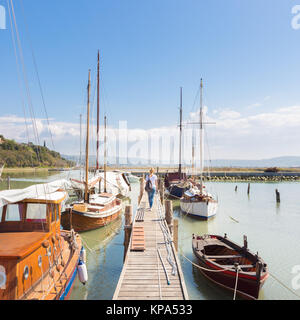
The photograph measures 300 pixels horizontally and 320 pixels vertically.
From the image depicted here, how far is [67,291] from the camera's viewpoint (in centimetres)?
880

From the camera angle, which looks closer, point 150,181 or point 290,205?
point 150,181

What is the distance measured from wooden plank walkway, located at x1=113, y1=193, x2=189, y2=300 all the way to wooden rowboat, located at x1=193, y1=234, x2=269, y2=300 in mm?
1776

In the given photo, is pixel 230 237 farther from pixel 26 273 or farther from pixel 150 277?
pixel 26 273

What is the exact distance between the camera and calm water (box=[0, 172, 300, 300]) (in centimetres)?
1066

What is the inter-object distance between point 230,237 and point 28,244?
15.7m

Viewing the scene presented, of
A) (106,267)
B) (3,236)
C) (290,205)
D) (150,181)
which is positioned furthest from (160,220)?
(290,205)

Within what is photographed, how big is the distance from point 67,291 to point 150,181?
21.1 ft

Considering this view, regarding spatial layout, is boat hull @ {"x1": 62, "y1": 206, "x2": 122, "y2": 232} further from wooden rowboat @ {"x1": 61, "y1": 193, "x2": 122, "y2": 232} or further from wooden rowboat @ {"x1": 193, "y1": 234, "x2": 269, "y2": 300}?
wooden rowboat @ {"x1": 193, "y1": 234, "x2": 269, "y2": 300}

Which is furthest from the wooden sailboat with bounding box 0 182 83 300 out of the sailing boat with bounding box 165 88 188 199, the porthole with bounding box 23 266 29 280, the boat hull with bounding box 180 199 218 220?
the sailing boat with bounding box 165 88 188 199

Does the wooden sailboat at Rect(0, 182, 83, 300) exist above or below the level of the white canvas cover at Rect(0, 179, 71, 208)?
below
